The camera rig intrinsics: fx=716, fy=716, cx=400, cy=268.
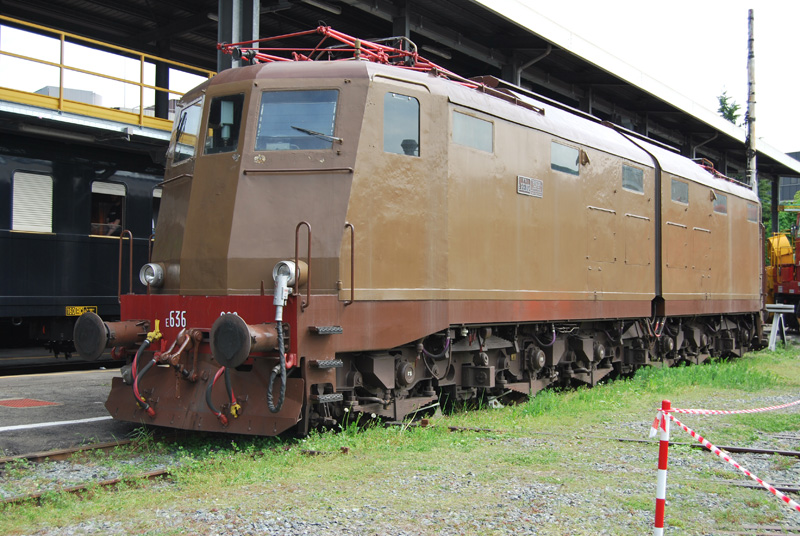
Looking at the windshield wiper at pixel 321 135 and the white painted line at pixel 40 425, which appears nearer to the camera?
the windshield wiper at pixel 321 135

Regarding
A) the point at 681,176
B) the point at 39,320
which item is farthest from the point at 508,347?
the point at 39,320

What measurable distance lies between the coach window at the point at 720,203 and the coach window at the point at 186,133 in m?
11.3

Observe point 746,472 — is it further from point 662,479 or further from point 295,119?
point 295,119

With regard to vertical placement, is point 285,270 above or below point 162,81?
below

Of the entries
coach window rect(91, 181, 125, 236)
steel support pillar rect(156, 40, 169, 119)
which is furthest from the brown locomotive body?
steel support pillar rect(156, 40, 169, 119)

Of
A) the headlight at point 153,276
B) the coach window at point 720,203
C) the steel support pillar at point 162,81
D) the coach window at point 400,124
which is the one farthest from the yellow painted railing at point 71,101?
the coach window at point 720,203

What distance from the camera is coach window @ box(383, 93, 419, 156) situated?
730 cm

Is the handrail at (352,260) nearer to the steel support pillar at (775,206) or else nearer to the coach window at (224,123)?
the coach window at (224,123)

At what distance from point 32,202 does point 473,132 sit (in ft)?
25.2

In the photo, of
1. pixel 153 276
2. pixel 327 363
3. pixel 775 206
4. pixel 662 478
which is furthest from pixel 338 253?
pixel 775 206

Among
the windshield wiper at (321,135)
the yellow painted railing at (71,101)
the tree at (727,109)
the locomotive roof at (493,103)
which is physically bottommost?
the windshield wiper at (321,135)

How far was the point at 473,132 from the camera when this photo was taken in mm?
8266

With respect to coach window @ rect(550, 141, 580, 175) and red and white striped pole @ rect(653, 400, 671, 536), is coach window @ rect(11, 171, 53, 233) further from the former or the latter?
red and white striped pole @ rect(653, 400, 671, 536)

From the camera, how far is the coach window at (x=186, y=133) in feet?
25.3
